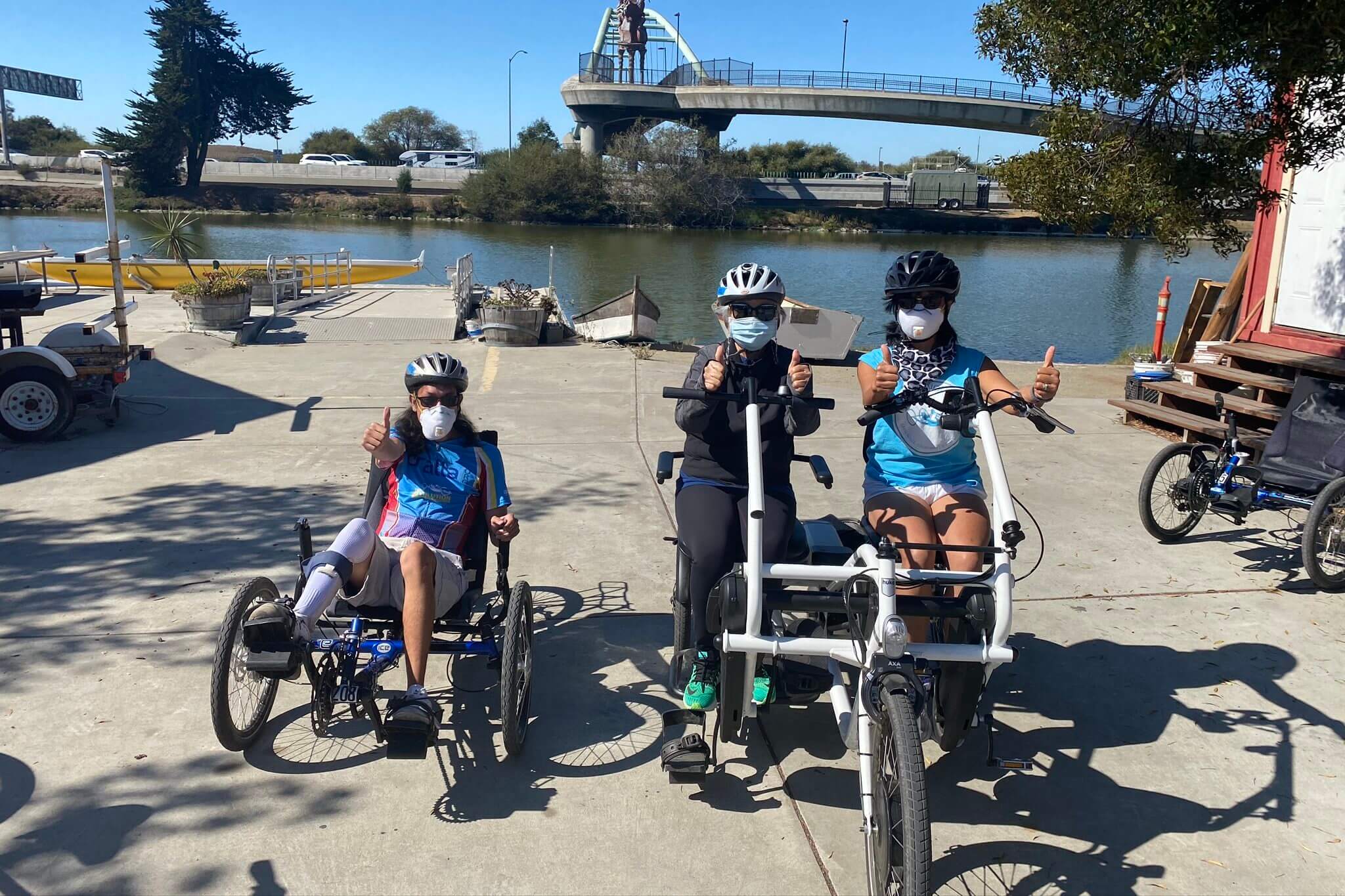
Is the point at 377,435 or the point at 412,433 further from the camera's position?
the point at 412,433

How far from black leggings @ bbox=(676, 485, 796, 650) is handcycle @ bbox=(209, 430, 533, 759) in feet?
2.22

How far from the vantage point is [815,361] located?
1375 cm

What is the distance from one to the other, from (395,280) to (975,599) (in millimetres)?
24416

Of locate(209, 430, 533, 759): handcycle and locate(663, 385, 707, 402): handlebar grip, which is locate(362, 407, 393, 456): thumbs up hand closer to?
locate(209, 430, 533, 759): handcycle

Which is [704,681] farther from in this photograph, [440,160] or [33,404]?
[440,160]

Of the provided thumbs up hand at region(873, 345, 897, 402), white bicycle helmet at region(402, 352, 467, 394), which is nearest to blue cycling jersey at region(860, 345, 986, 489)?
thumbs up hand at region(873, 345, 897, 402)

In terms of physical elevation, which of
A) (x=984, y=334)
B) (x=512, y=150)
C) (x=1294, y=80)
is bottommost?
(x=984, y=334)

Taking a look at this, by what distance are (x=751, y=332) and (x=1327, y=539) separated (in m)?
3.85

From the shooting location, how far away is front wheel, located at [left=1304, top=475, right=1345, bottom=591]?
5445mm

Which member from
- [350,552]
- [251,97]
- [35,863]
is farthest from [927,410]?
[251,97]

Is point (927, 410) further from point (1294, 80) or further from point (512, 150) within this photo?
point (512, 150)

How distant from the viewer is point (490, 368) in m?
12.0

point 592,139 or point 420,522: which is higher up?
point 592,139

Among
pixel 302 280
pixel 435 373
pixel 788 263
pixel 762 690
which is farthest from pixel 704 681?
pixel 788 263
